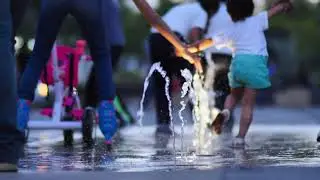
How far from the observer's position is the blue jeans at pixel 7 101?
565 centimetres

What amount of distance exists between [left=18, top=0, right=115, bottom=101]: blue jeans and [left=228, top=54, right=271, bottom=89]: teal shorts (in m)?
1.75

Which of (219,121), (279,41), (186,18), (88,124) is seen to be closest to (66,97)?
(88,124)

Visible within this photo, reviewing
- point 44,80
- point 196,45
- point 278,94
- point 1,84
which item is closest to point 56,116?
point 44,80

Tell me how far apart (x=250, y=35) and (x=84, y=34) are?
2.08m

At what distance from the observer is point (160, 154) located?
728 centimetres

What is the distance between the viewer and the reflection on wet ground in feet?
20.6

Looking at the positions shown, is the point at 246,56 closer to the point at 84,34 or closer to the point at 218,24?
the point at 218,24

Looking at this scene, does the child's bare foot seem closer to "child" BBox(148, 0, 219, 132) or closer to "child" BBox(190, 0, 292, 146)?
"child" BBox(190, 0, 292, 146)

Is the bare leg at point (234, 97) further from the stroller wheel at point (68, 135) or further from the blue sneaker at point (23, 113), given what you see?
the blue sneaker at point (23, 113)

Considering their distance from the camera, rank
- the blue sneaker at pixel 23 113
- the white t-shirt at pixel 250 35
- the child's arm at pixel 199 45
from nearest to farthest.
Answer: the blue sneaker at pixel 23 113 < the child's arm at pixel 199 45 < the white t-shirt at pixel 250 35

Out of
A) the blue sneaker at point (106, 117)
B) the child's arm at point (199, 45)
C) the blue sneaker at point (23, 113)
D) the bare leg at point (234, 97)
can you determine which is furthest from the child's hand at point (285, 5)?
the blue sneaker at point (23, 113)

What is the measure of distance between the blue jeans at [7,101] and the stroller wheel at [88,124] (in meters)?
2.81

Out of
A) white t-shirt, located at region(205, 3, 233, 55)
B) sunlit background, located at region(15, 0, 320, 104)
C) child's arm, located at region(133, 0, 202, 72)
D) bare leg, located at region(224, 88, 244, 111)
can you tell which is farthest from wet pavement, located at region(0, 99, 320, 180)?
sunlit background, located at region(15, 0, 320, 104)

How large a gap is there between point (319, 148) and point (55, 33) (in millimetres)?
2617
